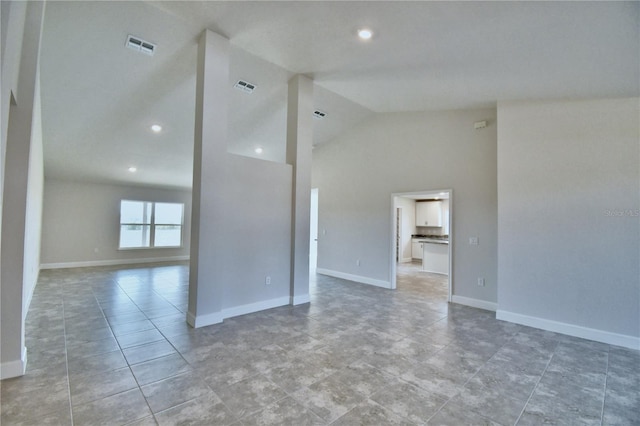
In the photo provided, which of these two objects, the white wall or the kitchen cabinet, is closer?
the white wall

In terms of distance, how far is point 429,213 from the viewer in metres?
9.99

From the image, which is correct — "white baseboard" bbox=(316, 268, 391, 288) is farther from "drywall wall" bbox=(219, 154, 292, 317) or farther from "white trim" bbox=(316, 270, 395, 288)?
"drywall wall" bbox=(219, 154, 292, 317)

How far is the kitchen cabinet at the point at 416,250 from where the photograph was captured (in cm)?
1027

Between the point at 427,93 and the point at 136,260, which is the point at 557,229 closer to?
the point at 427,93

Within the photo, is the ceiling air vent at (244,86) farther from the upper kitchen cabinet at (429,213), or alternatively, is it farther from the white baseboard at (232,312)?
the upper kitchen cabinet at (429,213)

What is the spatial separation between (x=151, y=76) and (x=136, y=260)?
6729mm

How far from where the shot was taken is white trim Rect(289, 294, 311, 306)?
4.62 metres

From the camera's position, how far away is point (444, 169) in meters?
5.26

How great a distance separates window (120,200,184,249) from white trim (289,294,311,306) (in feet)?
22.2

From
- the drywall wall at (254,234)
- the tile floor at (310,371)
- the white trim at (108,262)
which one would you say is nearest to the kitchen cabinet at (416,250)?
the tile floor at (310,371)

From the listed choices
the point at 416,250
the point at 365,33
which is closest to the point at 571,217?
the point at 365,33

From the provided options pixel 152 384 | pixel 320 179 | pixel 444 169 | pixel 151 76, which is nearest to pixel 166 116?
pixel 151 76

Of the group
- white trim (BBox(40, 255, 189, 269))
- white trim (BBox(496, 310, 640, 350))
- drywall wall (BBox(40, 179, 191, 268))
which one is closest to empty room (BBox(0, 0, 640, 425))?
white trim (BBox(496, 310, 640, 350))

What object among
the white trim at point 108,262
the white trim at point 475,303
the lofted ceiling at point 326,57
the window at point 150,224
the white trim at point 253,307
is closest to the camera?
the lofted ceiling at point 326,57
